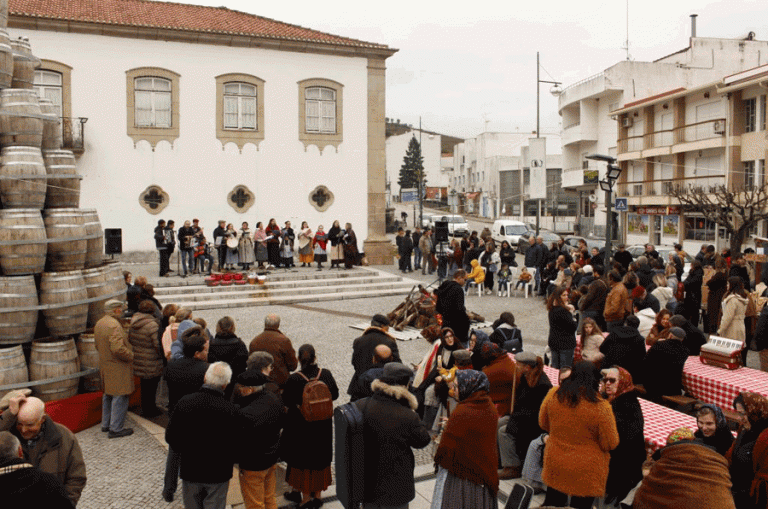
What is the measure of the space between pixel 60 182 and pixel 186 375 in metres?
3.80

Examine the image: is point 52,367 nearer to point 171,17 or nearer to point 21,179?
point 21,179

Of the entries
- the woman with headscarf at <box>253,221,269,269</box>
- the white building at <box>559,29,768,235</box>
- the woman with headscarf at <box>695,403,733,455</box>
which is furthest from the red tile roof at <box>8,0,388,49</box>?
the woman with headscarf at <box>695,403,733,455</box>

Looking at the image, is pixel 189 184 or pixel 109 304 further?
pixel 189 184

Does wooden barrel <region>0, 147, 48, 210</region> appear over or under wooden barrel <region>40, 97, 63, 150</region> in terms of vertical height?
under

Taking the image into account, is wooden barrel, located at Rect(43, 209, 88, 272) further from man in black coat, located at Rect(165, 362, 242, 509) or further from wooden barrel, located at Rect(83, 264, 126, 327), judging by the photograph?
man in black coat, located at Rect(165, 362, 242, 509)

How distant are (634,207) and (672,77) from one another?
9808 mm

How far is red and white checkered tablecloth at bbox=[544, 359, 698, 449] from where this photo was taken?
222 inches

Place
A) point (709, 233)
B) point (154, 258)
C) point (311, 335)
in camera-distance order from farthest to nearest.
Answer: point (709, 233), point (154, 258), point (311, 335)

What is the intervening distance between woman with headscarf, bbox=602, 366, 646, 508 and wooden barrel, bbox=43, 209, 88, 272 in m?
6.38

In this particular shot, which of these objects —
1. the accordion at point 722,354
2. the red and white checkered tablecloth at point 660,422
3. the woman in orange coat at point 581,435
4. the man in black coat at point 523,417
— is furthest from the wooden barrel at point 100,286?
→ the accordion at point 722,354

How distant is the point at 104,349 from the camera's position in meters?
7.31

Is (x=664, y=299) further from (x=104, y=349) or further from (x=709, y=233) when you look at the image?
(x=709, y=233)

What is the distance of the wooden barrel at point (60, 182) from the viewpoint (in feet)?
26.6

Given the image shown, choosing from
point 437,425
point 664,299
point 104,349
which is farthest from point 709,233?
point 104,349
